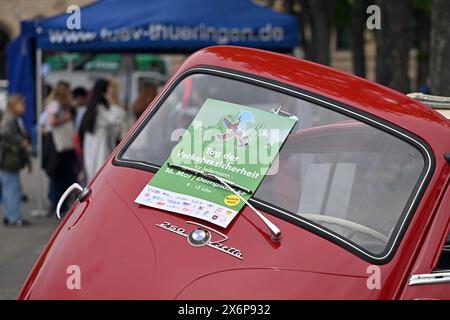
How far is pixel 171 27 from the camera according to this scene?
1177 cm

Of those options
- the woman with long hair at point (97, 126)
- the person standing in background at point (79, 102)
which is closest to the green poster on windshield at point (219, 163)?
the woman with long hair at point (97, 126)

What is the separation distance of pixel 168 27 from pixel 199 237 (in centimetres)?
867

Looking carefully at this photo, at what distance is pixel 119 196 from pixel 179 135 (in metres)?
0.41

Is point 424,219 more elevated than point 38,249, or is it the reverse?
point 424,219

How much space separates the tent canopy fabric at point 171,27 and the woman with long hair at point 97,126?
87 centimetres

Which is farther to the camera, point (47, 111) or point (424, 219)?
point (47, 111)

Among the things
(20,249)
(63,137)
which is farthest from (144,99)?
(20,249)

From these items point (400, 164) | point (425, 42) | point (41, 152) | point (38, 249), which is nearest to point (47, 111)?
point (41, 152)

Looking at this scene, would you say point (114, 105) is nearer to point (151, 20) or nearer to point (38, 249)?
point (151, 20)

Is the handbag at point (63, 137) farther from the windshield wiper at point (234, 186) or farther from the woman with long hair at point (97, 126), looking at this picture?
the windshield wiper at point (234, 186)

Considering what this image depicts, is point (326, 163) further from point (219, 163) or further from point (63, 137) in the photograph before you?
point (63, 137)

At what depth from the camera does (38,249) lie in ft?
32.7
